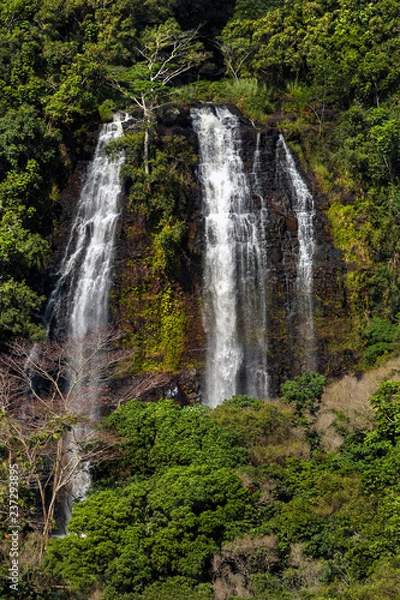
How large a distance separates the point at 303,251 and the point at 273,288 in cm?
243

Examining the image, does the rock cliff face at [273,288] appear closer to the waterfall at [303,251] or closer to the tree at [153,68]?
the waterfall at [303,251]

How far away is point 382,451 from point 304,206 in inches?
659

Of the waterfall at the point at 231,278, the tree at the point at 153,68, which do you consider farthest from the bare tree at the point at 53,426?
the tree at the point at 153,68

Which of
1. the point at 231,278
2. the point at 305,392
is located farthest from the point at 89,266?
the point at 305,392

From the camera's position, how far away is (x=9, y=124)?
39.2 meters

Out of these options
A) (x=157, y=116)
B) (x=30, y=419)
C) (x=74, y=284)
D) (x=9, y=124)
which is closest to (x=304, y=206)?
(x=157, y=116)

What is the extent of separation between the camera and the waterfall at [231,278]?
35.5 metres

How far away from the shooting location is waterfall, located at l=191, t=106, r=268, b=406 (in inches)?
1398

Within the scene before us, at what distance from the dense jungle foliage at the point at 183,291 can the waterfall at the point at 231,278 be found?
153cm

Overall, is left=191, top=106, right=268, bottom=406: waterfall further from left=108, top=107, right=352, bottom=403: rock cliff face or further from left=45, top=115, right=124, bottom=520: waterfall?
left=45, top=115, right=124, bottom=520: waterfall

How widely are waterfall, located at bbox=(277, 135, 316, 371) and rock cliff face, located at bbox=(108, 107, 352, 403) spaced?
200 mm

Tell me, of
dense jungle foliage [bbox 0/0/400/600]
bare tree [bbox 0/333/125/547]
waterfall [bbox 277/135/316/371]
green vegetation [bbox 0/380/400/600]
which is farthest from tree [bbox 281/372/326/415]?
bare tree [bbox 0/333/125/547]

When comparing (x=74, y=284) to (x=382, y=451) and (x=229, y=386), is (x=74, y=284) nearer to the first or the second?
(x=229, y=386)

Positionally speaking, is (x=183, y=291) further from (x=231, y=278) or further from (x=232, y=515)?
(x=232, y=515)
